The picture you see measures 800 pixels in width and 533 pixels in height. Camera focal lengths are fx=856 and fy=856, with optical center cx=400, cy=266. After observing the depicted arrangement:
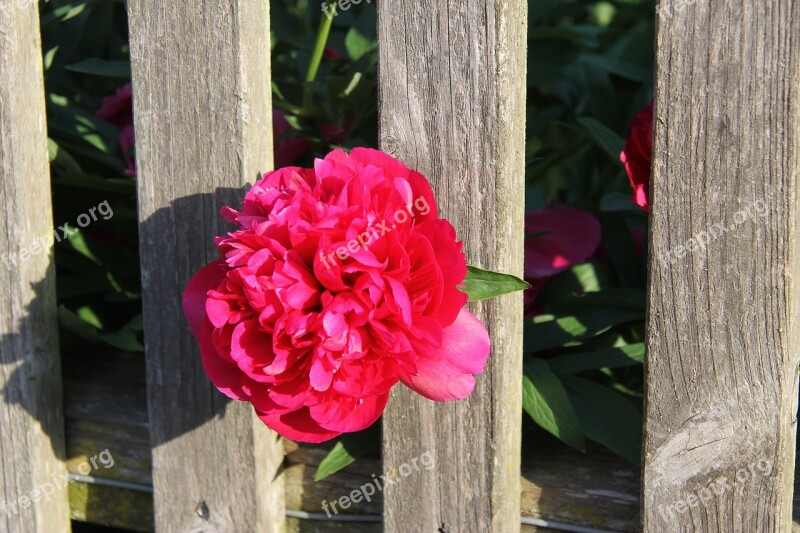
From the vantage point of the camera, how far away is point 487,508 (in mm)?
1129

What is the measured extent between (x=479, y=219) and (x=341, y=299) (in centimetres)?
24

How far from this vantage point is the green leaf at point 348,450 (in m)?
1.19

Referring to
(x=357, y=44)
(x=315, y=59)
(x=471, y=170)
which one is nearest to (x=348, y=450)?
(x=471, y=170)

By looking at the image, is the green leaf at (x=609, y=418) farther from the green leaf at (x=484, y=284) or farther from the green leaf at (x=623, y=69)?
the green leaf at (x=623, y=69)

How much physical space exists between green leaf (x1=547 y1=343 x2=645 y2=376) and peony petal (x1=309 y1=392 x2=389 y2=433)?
0.41 m

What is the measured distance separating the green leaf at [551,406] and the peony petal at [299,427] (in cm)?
33

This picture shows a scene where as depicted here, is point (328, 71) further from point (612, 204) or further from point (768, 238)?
point (768, 238)

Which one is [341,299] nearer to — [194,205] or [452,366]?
[452,366]

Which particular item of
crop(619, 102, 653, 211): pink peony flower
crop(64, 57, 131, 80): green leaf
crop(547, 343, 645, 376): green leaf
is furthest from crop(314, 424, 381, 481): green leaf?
crop(64, 57, 131, 80): green leaf

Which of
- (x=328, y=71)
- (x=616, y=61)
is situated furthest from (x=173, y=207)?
(x=616, y=61)

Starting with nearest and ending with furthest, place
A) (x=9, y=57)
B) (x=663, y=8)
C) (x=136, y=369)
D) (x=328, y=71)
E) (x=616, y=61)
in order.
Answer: (x=663, y=8), (x=9, y=57), (x=136, y=369), (x=328, y=71), (x=616, y=61)

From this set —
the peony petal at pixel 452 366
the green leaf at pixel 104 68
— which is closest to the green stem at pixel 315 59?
the green leaf at pixel 104 68

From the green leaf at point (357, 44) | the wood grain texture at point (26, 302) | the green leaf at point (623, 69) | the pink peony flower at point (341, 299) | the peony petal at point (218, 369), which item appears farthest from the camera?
the green leaf at point (623, 69)

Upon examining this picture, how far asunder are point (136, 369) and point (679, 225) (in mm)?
1045
